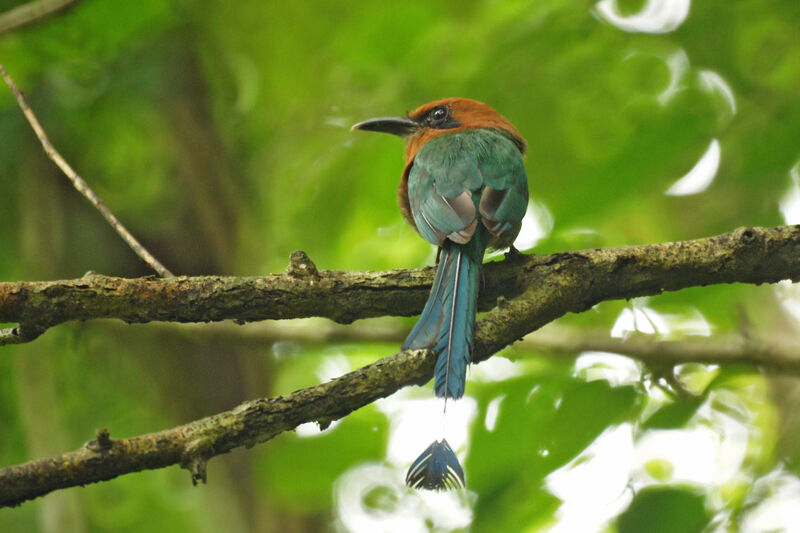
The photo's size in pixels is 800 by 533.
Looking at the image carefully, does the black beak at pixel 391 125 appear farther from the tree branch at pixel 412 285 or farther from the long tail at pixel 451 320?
the tree branch at pixel 412 285

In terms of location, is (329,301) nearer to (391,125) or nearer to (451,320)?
(451,320)

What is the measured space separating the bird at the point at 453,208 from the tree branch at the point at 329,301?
0.26 feet

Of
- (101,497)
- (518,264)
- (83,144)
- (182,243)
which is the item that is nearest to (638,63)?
(518,264)

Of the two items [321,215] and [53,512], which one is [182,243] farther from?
[53,512]

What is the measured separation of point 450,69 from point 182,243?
84.5 inches

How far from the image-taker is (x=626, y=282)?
262 centimetres

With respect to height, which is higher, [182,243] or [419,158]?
[182,243]

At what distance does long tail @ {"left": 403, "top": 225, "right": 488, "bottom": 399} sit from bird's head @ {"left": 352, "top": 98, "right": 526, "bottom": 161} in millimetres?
1371

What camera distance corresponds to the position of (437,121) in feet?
14.5

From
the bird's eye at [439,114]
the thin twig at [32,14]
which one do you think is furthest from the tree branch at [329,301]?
the thin twig at [32,14]

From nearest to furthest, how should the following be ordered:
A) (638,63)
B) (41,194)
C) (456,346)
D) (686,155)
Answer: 1. (456,346)
2. (686,155)
3. (638,63)
4. (41,194)

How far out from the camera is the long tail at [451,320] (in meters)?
2.25

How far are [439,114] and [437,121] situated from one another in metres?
0.04

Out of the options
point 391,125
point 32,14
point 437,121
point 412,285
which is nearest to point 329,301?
point 412,285
